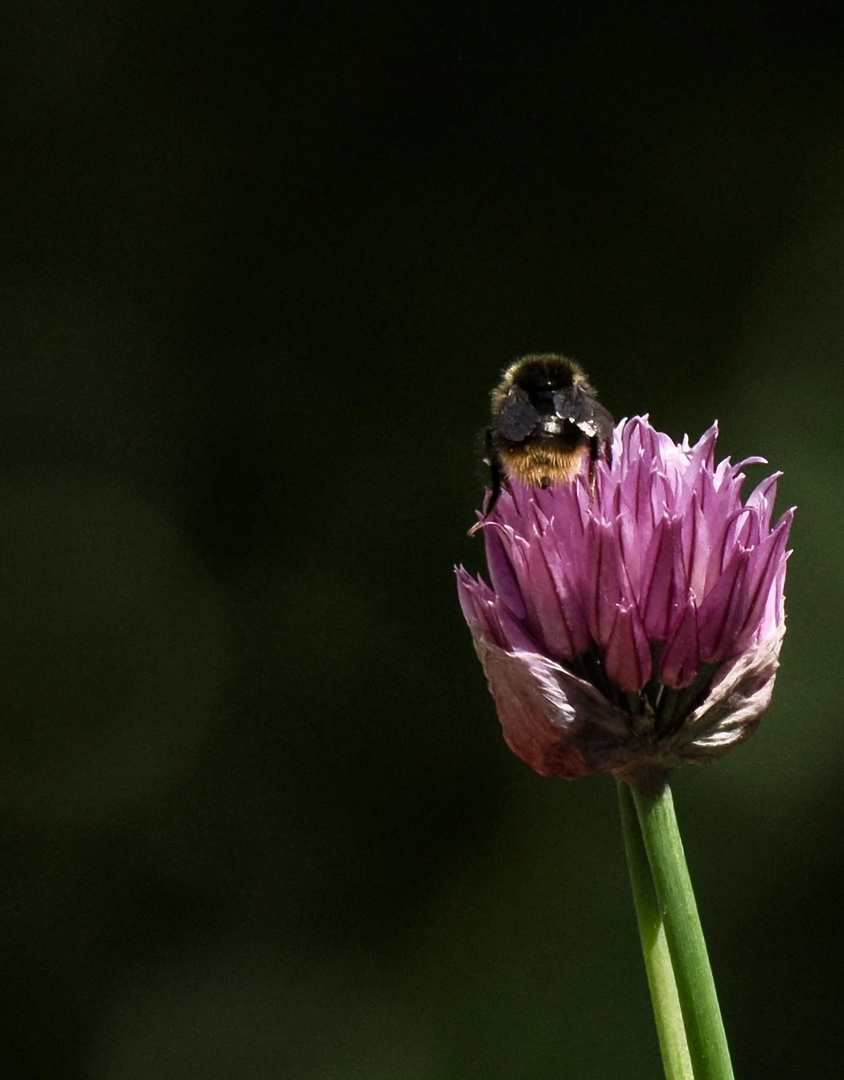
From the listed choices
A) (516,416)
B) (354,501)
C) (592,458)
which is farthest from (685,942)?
(354,501)

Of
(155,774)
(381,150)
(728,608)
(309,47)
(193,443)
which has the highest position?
(309,47)

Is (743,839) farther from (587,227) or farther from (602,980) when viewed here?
(587,227)

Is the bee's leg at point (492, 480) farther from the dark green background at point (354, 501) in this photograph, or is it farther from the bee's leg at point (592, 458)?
the dark green background at point (354, 501)

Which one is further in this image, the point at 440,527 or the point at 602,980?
the point at 440,527

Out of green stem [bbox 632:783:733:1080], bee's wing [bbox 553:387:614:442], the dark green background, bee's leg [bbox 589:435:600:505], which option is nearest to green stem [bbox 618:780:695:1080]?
green stem [bbox 632:783:733:1080]

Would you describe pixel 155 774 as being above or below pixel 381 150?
below

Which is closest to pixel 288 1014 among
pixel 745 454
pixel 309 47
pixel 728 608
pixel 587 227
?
pixel 745 454

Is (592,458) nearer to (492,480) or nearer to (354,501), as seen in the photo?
(492,480)

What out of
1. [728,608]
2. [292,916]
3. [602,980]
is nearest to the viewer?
[728,608]
